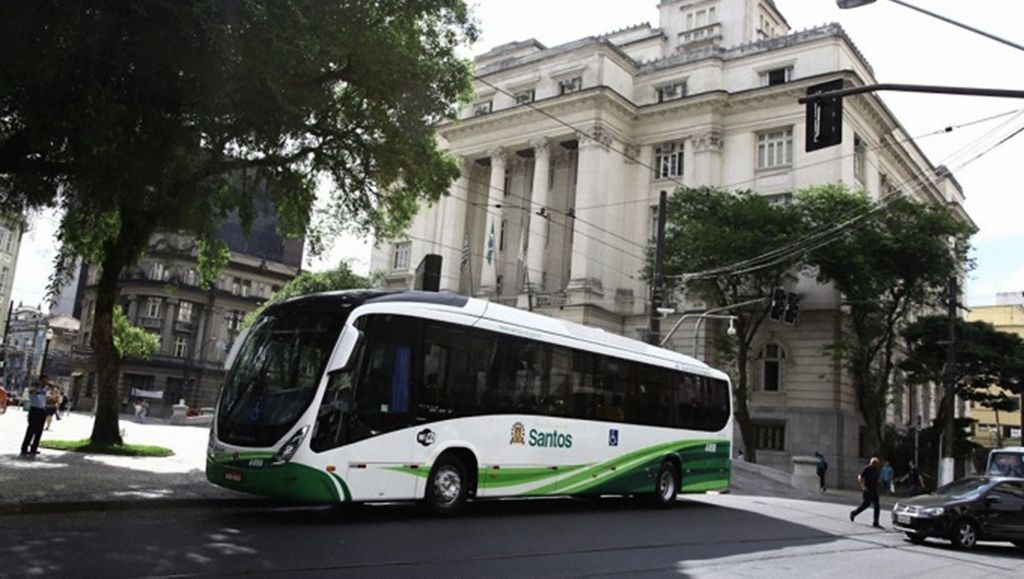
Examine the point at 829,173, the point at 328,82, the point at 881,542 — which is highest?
the point at 829,173

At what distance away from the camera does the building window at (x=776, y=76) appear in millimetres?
43756

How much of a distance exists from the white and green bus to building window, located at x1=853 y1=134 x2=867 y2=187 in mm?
31353

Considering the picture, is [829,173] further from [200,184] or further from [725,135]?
[200,184]

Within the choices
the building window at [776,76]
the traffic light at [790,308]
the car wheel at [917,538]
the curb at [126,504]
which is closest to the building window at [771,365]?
the building window at [776,76]

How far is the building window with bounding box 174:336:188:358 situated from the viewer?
76688mm

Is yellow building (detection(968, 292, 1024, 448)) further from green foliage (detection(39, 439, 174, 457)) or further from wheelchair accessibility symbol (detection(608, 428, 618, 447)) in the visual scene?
green foliage (detection(39, 439, 174, 457))

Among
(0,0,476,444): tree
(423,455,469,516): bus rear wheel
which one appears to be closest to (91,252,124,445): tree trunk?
(0,0,476,444): tree

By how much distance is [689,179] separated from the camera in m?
45.2

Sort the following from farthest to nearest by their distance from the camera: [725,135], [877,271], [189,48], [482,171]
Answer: [482,171] < [725,135] < [877,271] < [189,48]

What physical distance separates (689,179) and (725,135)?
3068 mm

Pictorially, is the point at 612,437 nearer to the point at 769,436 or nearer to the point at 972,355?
the point at 769,436

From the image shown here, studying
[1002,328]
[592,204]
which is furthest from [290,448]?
[1002,328]

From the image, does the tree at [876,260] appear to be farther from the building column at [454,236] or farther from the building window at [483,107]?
the building window at [483,107]

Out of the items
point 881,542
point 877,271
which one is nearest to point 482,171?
point 877,271
